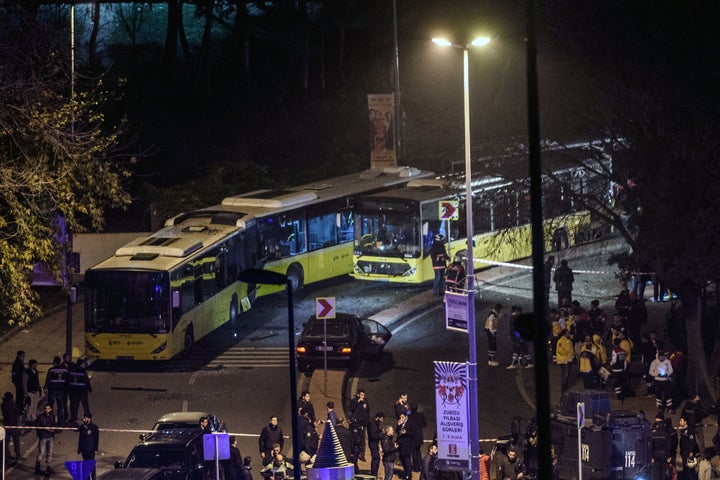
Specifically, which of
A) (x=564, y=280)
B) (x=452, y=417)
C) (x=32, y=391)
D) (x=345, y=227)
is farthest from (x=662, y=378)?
(x=345, y=227)

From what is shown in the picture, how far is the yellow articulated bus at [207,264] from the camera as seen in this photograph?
30.8m

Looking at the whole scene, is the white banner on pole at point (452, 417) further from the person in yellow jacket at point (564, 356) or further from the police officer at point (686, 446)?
the person in yellow jacket at point (564, 356)

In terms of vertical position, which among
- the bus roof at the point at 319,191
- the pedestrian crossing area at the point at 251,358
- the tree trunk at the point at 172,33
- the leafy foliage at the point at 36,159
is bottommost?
the pedestrian crossing area at the point at 251,358

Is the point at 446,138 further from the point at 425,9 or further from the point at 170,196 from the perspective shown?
the point at 425,9

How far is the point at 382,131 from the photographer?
4234 cm

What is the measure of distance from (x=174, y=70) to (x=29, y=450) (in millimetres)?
39742

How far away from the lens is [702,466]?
2173cm

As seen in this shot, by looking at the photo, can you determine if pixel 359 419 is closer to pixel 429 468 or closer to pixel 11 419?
pixel 429 468

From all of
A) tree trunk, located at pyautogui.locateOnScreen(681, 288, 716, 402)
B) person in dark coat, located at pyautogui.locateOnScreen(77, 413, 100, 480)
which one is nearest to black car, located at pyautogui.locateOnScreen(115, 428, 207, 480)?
person in dark coat, located at pyautogui.locateOnScreen(77, 413, 100, 480)

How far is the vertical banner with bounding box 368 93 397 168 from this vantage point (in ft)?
138

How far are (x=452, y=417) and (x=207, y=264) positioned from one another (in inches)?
470

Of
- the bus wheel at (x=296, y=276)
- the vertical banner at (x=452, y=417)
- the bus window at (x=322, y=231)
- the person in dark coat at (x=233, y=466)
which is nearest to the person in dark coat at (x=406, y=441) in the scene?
the vertical banner at (x=452, y=417)

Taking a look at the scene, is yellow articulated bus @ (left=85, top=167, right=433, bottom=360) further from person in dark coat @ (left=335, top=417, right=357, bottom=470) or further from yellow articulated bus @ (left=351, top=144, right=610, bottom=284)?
person in dark coat @ (left=335, top=417, right=357, bottom=470)

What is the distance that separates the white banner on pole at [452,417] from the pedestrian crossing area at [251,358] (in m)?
9.60
